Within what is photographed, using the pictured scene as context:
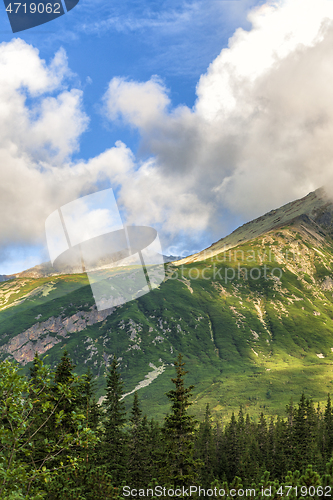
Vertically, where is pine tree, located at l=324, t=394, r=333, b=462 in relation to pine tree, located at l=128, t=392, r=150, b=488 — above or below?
below

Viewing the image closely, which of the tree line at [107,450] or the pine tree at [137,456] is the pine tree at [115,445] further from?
the pine tree at [137,456]

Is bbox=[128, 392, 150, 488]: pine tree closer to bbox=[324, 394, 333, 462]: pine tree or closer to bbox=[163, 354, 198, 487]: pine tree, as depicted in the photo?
bbox=[163, 354, 198, 487]: pine tree

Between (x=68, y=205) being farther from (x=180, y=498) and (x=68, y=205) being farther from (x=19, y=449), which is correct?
(x=180, y=498)

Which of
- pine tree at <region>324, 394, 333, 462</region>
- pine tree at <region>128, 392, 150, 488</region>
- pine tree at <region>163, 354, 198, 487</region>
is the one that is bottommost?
pine tree at <region>324, 394, 333, 462</region>

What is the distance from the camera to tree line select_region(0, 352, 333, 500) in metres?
12.2

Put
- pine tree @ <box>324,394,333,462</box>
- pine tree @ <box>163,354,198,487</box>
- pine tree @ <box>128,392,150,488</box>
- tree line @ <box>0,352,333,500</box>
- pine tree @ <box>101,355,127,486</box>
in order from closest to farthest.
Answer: tree line @ <box>0,352,333,500</box>, pine tree @ <box>163,354,198,487</box>, pine tree @ <box>101,355,127,486</box>, pine tree @ <box>128,392,150,488</box>, pine tree @ <box>324,394,333,462</box>

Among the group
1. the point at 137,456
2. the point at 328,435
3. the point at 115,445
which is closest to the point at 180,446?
the point at 115,445

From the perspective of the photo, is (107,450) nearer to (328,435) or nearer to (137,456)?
(137,456)

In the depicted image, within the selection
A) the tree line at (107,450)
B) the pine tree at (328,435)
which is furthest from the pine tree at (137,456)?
the pine tree at (328,435)

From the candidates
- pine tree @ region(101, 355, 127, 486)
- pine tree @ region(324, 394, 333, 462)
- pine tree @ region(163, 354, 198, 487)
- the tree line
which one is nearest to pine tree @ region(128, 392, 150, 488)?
the tree line

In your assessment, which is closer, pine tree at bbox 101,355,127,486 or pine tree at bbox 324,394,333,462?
pine tree at bbox 101,355,127,486

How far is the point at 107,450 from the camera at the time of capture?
159 ft

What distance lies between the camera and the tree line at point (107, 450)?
1224 centimetres

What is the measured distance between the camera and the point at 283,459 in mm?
80625
